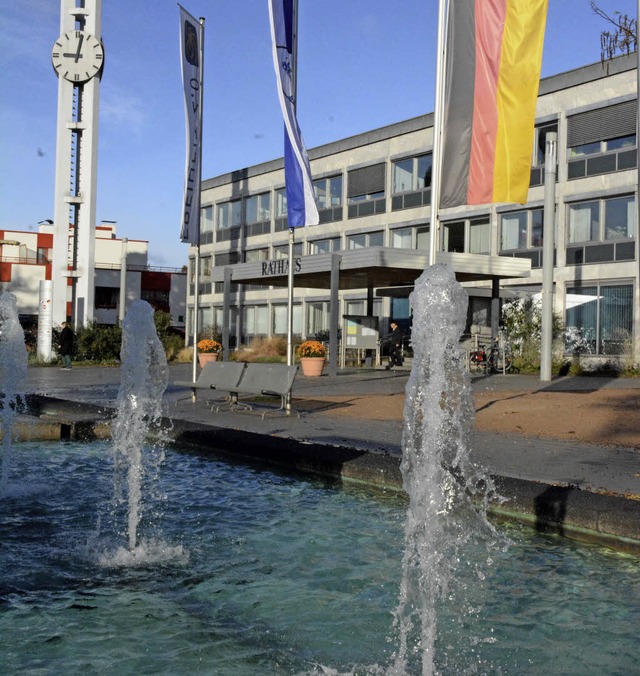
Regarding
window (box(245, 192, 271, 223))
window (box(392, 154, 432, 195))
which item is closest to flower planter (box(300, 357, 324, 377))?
window (box(392, 154, 432, 195))

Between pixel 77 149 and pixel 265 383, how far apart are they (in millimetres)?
24504

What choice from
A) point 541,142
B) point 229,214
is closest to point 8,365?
point 541,142

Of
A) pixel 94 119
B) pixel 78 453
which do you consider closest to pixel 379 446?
pixel 78 453

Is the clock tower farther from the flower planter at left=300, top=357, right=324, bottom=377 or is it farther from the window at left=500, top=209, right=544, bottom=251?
the window at left=500, top=209, right=544, bottom=251

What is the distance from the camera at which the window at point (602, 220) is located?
2948 cm

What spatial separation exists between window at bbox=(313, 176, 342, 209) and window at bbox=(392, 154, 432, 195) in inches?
180

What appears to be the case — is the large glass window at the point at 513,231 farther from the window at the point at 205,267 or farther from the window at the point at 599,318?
the window at the point at 205,267

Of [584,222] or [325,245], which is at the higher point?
[325,245]

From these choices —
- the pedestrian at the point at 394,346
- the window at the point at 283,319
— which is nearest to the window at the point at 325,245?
the window at the point at 283,319

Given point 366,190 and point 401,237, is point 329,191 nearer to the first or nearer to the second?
point 366,190

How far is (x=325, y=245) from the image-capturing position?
45094 millimetres

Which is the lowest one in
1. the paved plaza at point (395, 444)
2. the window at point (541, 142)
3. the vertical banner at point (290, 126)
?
the paved plaza at point (395, 444)

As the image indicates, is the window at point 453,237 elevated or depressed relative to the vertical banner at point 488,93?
elevated

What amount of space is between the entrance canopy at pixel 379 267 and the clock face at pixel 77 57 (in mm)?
11205
